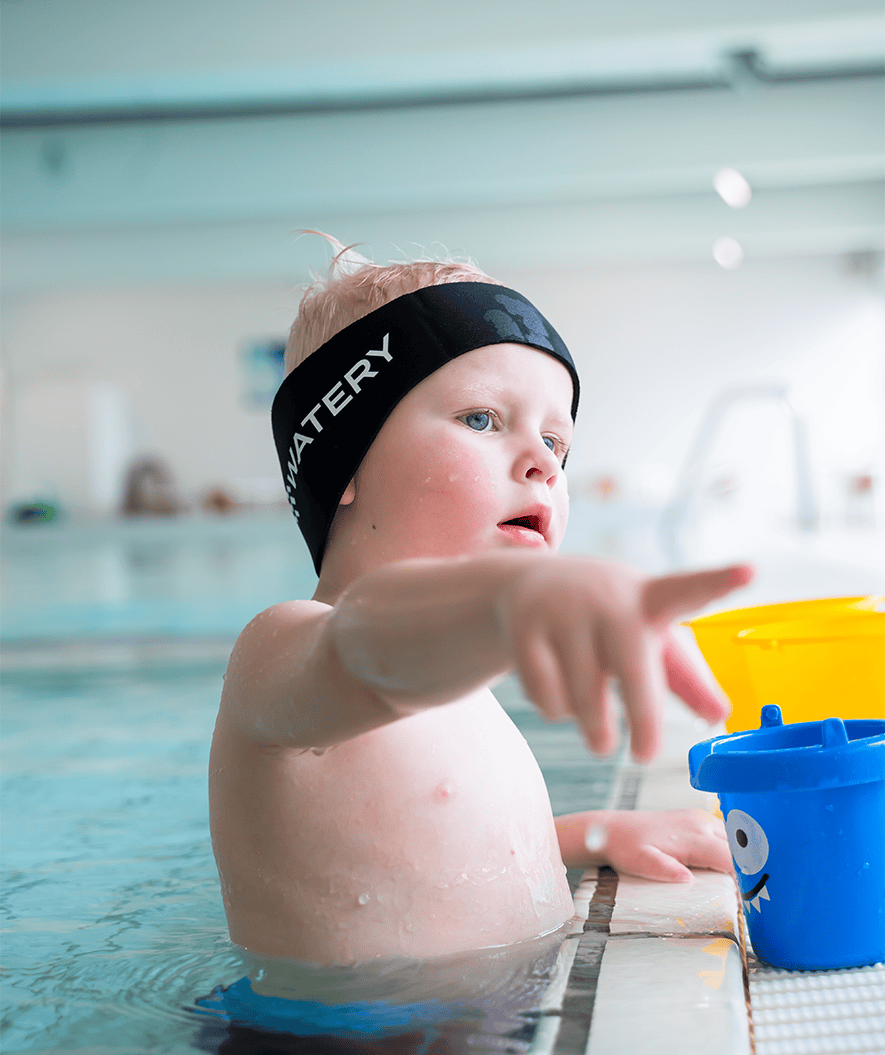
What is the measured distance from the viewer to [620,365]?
15.9 m

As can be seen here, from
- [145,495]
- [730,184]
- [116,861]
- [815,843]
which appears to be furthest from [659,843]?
[145,495]

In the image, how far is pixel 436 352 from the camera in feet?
4.10

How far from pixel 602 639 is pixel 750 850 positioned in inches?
25.6

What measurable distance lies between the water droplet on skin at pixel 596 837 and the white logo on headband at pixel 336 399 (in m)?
0.68

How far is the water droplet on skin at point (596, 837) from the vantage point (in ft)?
5.04

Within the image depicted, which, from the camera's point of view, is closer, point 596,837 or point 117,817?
point 596,837

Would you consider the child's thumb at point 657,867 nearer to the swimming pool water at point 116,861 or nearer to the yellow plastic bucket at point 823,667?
the yellow plastic bucket at point 823,667

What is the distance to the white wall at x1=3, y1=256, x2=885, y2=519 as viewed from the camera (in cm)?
1530

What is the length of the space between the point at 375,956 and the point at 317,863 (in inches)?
4.6

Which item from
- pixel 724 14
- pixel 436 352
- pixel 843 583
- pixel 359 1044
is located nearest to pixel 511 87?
pixel 724 14

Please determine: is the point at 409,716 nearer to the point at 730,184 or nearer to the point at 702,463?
the point at 702,463

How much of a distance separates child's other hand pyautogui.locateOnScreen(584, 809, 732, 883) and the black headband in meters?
0.62

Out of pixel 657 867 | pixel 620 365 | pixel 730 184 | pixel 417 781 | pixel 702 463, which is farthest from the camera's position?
pixel 620 365

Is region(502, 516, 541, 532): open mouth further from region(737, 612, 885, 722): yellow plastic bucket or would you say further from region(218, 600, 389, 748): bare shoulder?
region(737, 612, 885, 722): yellow plastic bucket
